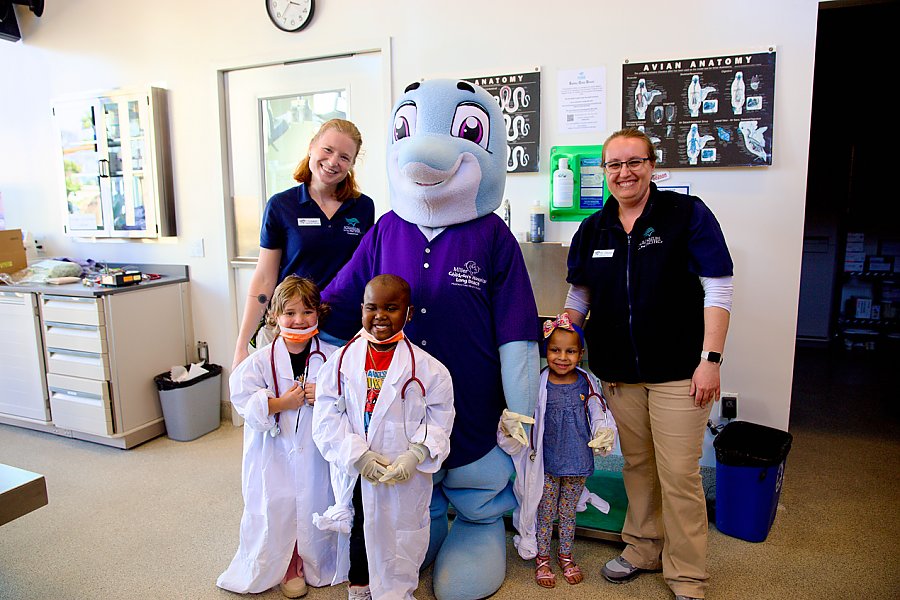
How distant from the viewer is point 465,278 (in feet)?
5.41

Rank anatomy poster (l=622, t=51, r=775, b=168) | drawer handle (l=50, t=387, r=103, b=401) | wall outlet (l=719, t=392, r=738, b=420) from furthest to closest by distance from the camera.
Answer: drawer handle (l=50, t=387, r=103, b=401) → wall outlet (l=719, t=392, r=738, b=420) → anatomy poster (l=622, t=51, r=775, b=168)

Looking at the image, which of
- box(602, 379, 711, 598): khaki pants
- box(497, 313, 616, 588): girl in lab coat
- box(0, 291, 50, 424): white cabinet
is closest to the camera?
box(602, 379, 711, 598): khaki pants

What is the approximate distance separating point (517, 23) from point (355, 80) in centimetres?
85

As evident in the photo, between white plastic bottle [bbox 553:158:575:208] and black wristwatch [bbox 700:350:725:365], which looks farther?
white plastic bottle [bbox 553:158:575:208]

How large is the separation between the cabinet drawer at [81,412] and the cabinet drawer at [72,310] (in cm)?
39

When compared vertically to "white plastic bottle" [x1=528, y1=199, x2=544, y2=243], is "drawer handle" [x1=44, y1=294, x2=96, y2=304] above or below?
below

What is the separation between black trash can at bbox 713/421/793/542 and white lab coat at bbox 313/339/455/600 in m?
1.18

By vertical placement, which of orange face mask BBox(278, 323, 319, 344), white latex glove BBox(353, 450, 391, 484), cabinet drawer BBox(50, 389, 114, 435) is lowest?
cabinet drawer BBox(50, 389, 114, 435)

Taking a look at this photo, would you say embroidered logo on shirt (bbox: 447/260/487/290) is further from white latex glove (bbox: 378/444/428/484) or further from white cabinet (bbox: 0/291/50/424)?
white cabinet (bbox: 0/291/50/424)

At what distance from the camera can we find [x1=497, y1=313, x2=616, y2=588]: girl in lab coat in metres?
1.84

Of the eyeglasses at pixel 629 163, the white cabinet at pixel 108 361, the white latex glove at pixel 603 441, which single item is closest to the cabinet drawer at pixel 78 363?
the white cabinet at pixel 108 361

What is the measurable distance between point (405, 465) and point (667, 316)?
0.88 meters

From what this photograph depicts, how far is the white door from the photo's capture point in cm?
290

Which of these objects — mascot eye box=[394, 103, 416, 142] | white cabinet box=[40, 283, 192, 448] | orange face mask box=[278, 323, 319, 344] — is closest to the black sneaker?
orange face mask box=[278, 323, 319, 344]
